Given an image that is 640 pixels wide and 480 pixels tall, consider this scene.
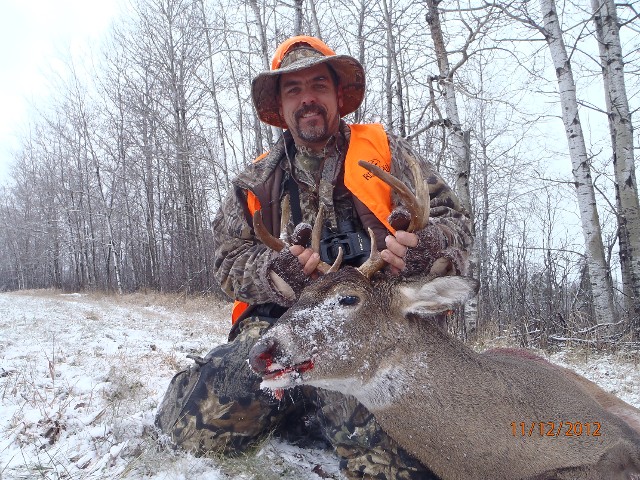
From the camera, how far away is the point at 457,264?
8.62ft

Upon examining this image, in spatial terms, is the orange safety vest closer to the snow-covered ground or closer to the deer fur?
the deer fur

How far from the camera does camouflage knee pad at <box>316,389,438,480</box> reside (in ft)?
7.79

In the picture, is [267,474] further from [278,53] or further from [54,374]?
[278,53]

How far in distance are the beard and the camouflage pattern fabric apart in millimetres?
1354

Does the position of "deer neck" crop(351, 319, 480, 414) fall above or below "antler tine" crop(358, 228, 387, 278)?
below

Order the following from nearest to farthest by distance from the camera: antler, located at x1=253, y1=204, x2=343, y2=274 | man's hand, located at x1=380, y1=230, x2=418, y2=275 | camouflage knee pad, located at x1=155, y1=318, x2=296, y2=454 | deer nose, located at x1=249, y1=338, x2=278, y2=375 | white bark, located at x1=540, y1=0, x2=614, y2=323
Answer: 1. deer nose, located at x1=249, y1=338, x2=278, y2=375
2. man's hand, located at x1=380, y1=230, x2=418, y2=275
3. antler, located at x1=253, y1=204, x2=343, y2=274
4. camouflage knee pad, located at x1=155, y1=318, x2=296, y2=454
5. white bark, located at x1=540, y1=0, x2=614, y2=323

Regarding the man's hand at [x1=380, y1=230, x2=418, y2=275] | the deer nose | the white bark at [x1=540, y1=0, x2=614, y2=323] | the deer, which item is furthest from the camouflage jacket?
the white bark at [x1=540, y1=0, x2=614, y2=323]

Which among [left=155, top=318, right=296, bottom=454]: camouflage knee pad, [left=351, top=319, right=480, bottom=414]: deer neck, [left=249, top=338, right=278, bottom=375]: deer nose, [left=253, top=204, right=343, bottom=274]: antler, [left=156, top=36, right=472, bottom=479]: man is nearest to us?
[left=249, top=338, right=278, bottom=375]: deer nose

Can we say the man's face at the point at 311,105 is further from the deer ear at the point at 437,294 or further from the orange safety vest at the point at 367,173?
the deer ear at the point at 437,294

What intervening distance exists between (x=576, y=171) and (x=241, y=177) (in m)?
5.27

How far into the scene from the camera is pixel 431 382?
2.18 meters

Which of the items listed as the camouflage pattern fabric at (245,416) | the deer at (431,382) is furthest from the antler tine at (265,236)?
the camouflage pattern fabric at (245,416)

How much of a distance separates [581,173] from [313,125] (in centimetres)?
490
